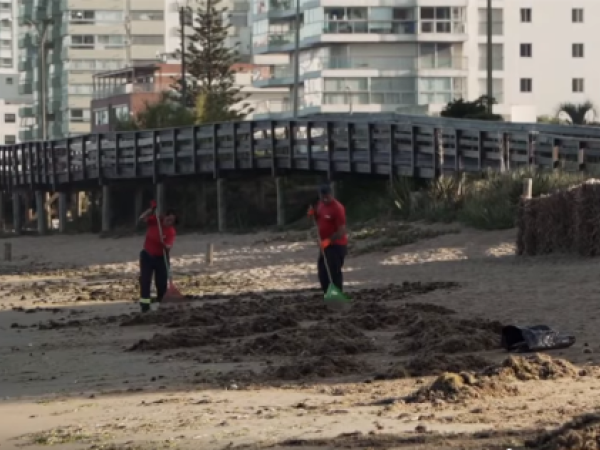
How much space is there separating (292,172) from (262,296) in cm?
2062

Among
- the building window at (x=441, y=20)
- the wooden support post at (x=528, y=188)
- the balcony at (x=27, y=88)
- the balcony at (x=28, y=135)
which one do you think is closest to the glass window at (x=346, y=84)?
the building window at (x=441, y=20)

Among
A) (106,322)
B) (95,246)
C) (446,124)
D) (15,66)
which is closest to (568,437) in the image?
(106,322)

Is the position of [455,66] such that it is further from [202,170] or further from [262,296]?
[262,296]

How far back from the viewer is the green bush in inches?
1119

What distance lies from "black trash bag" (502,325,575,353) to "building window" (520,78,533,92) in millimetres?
71390

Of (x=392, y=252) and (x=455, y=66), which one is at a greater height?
(x=455, y=66)

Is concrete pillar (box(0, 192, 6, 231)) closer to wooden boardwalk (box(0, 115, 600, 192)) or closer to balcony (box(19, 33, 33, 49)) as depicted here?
wooden boardwalk (box(0, 115, 600, 192))

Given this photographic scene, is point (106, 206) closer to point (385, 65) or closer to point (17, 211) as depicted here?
point (17, 211)

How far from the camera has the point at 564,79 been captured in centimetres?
8381

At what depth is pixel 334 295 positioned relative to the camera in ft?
61.6

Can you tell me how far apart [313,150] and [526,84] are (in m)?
45.1

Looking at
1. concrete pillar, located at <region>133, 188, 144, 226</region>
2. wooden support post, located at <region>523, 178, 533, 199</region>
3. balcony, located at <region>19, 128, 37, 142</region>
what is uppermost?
balcony, located at <region>19, 128, 37, 142</region>

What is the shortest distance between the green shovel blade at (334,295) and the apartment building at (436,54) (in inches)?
2275

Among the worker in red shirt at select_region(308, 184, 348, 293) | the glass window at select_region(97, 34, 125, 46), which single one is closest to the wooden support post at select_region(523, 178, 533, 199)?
the worker in red shirt at select_region(308, 184, 348, 293)
